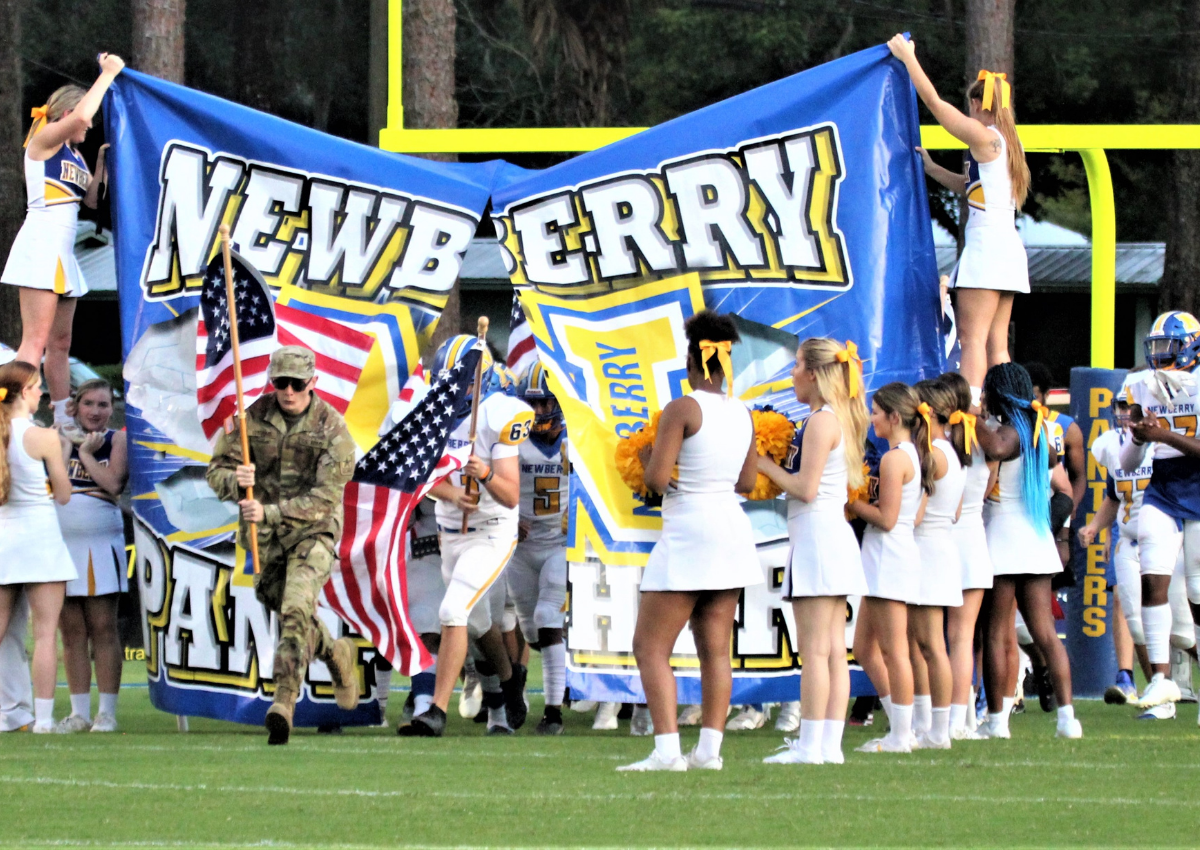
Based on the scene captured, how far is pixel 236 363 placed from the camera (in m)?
8.88

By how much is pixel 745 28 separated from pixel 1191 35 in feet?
8.16

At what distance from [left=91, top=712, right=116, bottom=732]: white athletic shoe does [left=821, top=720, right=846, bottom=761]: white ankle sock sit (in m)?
3.89

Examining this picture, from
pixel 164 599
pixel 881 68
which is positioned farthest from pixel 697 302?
pixel 164 599

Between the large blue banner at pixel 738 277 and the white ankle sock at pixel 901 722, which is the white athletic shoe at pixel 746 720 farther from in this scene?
the white ankle sock at pixel 901 722

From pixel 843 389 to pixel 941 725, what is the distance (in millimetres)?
1755

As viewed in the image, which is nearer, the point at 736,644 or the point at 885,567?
the point at 885,567

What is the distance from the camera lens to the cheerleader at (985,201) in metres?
9.27

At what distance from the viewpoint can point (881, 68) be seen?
9539 millimetres

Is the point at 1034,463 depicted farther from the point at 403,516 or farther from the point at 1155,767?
the point at 403,516

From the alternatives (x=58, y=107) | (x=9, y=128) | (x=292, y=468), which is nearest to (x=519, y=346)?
(x=292, y=468)

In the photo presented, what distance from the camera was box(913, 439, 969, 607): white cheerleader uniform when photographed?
8.54 m

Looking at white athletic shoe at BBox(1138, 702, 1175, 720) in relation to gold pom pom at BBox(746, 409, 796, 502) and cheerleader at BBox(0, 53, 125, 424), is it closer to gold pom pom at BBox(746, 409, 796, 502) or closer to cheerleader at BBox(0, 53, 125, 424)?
gold pom pom at BBox(746, 409, 796, 502)

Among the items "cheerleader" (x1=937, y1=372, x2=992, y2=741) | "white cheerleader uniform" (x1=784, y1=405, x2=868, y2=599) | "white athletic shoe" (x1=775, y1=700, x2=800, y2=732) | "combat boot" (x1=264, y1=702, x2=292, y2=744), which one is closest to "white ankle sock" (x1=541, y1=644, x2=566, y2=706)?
"white athletic shoe" (x1=775, y1=700, x2=800, y2=732)

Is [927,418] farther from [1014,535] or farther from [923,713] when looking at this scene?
[923,713]
